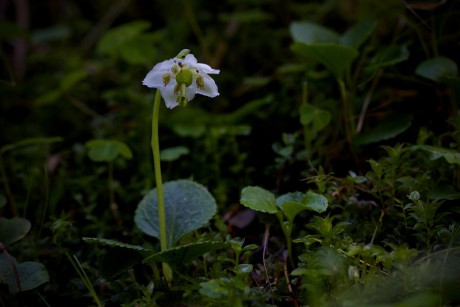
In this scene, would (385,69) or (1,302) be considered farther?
(385,69)

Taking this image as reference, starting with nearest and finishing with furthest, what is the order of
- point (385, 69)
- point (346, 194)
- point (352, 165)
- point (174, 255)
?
point (174, 255), point (346, 194), point (352, 165), point (385, 69)

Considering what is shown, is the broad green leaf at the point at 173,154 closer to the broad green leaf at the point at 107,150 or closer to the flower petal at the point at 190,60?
the broad green leaf at the point at 107,150

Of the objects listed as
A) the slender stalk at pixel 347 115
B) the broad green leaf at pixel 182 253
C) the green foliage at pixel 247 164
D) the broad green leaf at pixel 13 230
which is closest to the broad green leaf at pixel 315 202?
the green foliage at pixel 247 164

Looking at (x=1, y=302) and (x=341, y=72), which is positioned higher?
(x=341, y=72)

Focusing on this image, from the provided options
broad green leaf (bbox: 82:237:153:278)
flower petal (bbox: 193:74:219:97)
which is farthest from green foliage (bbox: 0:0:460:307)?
flower petal (bbox: 193:74:219:97)

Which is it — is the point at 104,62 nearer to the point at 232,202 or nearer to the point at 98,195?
the point at 98,195

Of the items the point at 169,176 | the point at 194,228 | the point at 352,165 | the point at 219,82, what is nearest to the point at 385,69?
the point at 352,165
